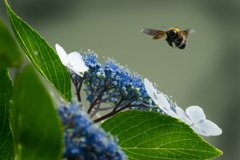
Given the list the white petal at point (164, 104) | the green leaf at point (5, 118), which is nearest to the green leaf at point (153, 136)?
the white petal at point (164, 104)

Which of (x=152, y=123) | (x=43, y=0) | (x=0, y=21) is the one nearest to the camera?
(x=0, y=21)

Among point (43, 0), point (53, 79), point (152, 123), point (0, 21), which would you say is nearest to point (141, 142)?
point (152, 123)

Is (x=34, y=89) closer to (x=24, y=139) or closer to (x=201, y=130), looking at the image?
(x=24, y=139)

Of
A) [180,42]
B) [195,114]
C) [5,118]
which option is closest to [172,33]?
[180,42]

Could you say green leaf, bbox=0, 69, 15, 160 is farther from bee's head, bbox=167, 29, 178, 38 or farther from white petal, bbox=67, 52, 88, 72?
bee's head, bbox=167, 29, 178, 38

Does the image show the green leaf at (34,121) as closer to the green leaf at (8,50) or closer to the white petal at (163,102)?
the green leaf at (8,50)

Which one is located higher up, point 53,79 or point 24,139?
point 53,79

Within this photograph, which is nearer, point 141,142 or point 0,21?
point 0,21
